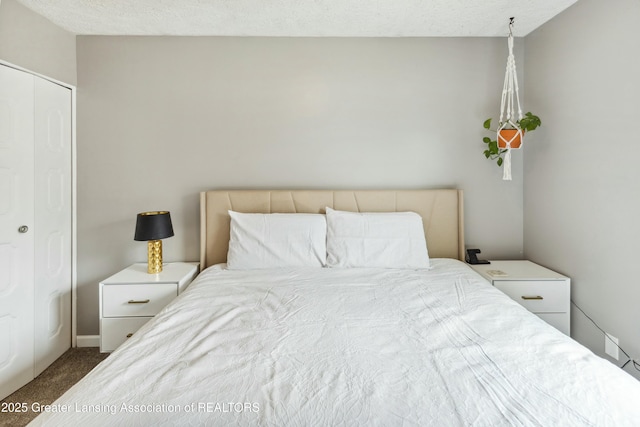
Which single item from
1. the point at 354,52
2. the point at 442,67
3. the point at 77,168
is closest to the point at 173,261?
the point at 77,168

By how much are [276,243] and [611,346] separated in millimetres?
2140

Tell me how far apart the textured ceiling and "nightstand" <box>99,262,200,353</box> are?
6.05 ft

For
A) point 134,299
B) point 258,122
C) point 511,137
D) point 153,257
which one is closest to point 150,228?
point 153,257

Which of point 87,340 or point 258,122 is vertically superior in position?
point 258,122

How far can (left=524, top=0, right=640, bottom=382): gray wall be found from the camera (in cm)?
173

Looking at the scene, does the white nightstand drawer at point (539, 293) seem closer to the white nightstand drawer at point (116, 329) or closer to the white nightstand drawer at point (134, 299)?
the white nightstand drawer at point (134, 299)

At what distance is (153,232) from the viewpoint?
2.23 m

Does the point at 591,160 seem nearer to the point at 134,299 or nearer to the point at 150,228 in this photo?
the point at 150,228

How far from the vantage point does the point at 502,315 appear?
1.46 metres

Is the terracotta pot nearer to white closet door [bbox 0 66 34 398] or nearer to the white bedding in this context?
the white bedding

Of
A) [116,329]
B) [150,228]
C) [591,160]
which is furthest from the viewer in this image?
[150,228]

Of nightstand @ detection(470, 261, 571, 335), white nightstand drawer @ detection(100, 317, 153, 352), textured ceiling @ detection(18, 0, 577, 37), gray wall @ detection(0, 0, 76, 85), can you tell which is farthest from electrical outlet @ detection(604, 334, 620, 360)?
gray wall @ detection(0, 0, 76, 85)

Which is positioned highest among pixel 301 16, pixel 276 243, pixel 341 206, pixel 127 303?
pixel 301 16

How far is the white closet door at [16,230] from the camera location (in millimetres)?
1960
